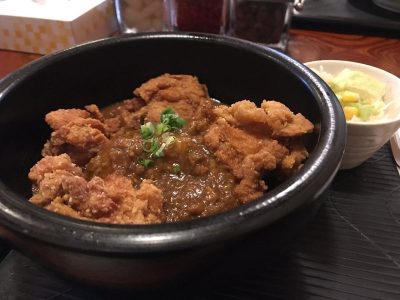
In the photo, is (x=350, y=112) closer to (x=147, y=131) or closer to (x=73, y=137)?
(x=147, y=131)

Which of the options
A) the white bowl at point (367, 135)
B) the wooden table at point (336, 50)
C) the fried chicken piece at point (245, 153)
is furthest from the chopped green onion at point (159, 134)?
the wooden table at point (336, 50)

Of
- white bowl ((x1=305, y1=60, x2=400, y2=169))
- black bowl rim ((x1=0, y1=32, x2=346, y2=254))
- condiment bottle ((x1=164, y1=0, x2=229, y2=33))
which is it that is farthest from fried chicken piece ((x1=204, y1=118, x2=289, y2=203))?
condiment bottle ((x1=164, y1=0, x2=229, y2=33))

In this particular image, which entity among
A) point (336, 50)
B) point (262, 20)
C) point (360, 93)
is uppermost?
point (262, 20)

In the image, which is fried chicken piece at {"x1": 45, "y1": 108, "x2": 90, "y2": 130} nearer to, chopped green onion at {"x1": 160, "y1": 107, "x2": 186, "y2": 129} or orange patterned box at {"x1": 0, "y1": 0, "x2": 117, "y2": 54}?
chopped green onion at {"x1": 160, "y1": 107, "x2": 186, "y2": 129}

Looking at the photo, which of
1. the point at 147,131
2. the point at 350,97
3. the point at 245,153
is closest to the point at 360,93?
the point at 350,97

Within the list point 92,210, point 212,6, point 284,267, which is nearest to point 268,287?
point 284,267

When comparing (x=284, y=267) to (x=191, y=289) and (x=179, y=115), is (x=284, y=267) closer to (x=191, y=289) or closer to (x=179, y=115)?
(x=191, y=289)

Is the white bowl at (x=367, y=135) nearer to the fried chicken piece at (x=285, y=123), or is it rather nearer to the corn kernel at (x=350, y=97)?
the corn kernel at (x=350, y=97)
